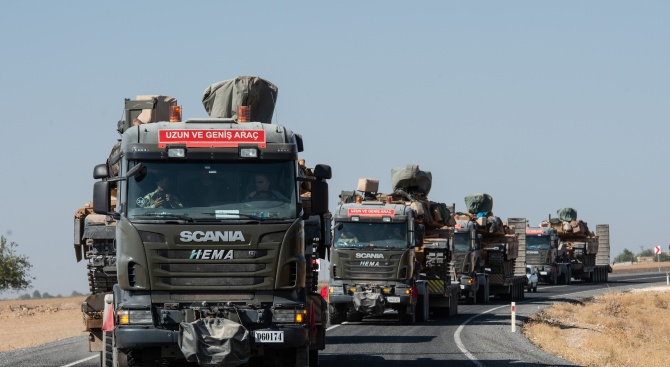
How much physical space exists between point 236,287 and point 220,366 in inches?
38.8

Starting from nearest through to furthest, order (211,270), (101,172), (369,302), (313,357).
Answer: (211,270) → (101,172) → (313,357) → (369,302)

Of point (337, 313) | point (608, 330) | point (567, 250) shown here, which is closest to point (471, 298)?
point (608, 330)

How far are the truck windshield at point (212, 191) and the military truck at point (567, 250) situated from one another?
48803mm

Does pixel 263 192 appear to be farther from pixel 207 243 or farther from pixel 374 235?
pixel 374 235

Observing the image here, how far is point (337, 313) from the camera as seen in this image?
1298 inches

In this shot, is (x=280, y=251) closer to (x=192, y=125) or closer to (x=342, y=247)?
(x=192, y=125)

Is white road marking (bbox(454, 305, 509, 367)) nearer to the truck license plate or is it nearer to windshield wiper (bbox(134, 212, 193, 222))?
the truck license plate

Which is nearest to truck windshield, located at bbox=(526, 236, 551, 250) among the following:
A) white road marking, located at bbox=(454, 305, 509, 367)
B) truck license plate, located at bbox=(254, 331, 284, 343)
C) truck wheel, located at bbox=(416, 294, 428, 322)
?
white road marking, located at bbox=(454, 305, 509, 367)

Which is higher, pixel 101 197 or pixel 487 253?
pixel 101 197

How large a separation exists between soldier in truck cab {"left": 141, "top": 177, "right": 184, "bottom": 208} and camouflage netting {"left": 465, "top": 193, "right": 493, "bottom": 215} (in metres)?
33.1

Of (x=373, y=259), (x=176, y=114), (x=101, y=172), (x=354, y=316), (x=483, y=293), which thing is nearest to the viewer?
(x=101, y=172)

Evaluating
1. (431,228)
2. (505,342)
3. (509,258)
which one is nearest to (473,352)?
(505,342)

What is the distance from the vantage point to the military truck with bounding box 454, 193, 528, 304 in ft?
141

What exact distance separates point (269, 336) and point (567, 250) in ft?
185
